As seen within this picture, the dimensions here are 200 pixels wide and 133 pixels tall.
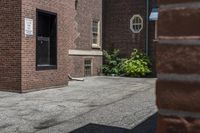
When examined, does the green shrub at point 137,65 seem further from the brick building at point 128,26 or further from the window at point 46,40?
the window at point 46,40

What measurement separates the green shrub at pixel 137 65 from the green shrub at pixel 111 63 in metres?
0.53

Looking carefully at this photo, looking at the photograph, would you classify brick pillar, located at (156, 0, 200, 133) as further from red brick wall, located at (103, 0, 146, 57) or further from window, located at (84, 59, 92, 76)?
red brick wall, located at (103, 0, 146, 57)

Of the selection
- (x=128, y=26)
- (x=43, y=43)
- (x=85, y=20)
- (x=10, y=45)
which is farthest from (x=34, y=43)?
(x=128, y=26)

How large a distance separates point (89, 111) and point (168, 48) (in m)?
8.50

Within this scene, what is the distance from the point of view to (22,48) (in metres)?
13.4

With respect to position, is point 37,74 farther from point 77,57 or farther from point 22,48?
point 77,57

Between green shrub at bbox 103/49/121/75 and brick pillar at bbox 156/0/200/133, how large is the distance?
2207cm

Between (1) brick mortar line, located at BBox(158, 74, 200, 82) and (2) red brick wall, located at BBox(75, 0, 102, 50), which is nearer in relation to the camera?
(1) brick mortar line, located at BBox(158, 74, 200, 82)

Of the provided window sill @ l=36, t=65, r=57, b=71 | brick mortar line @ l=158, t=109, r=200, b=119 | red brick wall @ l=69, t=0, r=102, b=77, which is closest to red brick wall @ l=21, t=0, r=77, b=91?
window sill @ l=36, t=65, r=57, b=71

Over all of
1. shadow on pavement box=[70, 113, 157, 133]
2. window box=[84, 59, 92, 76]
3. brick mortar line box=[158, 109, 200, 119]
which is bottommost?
shadow on pavement box=[70, 113, 157, 133]

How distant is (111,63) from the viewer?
23656 millimetres

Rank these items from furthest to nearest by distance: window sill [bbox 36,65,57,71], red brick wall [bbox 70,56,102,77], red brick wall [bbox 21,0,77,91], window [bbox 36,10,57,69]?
red brick wall [bbox 70,56,102,77] < window [bbox 36,10,57,69] < window sill [bbox 36,65,57,71] < red brick wall [bbox 21,0,77,91]

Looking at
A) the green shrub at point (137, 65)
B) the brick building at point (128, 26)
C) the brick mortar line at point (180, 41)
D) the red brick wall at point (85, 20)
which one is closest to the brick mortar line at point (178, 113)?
the brick mortar line at point (180, 41)

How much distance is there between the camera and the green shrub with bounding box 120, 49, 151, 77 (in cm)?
2236
